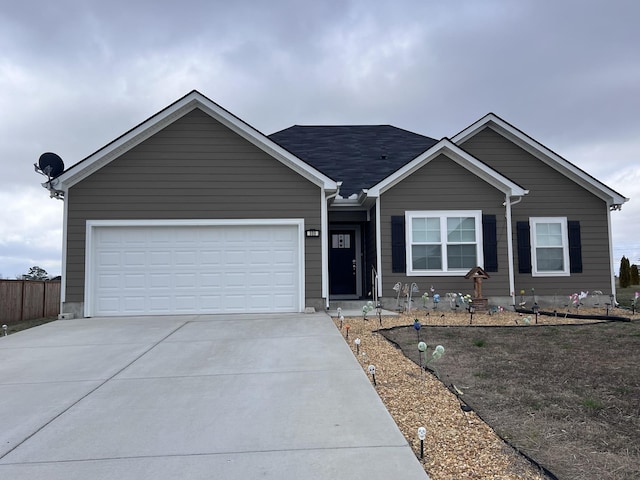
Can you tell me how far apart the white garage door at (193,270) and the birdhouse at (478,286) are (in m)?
3.86

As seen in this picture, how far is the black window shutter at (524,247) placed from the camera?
38.5 ft

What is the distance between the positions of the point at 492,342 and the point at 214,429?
4.57 m

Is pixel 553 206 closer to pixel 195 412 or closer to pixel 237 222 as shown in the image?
pixel 237 222

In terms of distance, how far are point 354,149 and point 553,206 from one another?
5990 mm

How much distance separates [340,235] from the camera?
13.2 m

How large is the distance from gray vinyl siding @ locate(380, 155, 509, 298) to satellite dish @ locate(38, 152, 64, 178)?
7.23 m

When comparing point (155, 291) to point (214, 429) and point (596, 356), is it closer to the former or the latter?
point (214, 429)

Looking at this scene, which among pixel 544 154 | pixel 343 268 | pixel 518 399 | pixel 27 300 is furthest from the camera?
pixel 343 268

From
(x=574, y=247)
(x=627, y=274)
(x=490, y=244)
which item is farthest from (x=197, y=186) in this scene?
(x=627, y=274)

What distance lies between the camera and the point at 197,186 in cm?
1015

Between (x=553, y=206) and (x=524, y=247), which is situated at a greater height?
(x=553, y=206)

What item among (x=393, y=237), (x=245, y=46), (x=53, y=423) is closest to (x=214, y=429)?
(x=53, y=423)

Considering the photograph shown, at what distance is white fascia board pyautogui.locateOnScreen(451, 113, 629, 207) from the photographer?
38.9 ft

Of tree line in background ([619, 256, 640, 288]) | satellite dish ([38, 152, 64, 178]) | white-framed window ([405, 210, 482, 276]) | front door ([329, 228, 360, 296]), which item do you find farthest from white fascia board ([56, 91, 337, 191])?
tree line in background ([619, 256, 640, 288])
